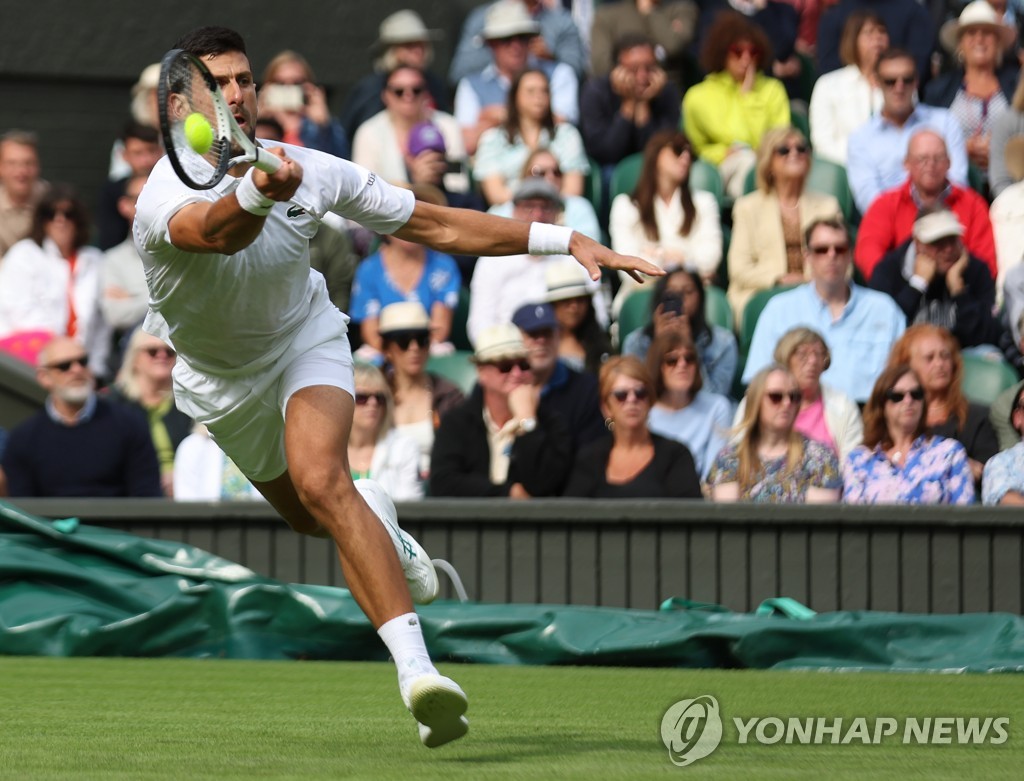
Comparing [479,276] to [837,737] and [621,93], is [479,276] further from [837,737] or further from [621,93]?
[837,737]

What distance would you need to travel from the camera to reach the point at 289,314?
232 inches

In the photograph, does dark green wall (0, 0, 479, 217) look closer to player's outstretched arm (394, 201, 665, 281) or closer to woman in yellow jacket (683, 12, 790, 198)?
woman in yellow jacket (683, 12, 790, 198)

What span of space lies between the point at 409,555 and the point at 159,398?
4.50 m

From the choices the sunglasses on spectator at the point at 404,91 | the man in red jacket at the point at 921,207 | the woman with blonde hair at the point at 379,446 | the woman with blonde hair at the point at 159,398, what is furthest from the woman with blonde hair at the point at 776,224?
the woman with blonde hair at the point at 159,398

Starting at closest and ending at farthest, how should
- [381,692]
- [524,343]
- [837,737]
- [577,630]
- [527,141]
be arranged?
[837,737]
[381,692]
[577,630]
[524,343]
[527,141]

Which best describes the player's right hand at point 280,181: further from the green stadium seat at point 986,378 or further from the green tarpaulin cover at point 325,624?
the green stadium seat at point 986,378

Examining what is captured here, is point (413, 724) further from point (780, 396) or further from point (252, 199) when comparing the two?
point (780, 396)

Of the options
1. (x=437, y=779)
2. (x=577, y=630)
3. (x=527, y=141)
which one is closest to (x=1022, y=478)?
(x=577, y=630)

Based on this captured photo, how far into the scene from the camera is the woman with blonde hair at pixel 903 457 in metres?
9.20

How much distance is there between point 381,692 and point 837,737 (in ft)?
6.82

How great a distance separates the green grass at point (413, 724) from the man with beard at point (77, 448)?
69.4 inches

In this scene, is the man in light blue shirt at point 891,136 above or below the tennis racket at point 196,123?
above

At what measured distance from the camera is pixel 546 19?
45.0 feet

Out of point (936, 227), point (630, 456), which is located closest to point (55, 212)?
point (630, 456)
